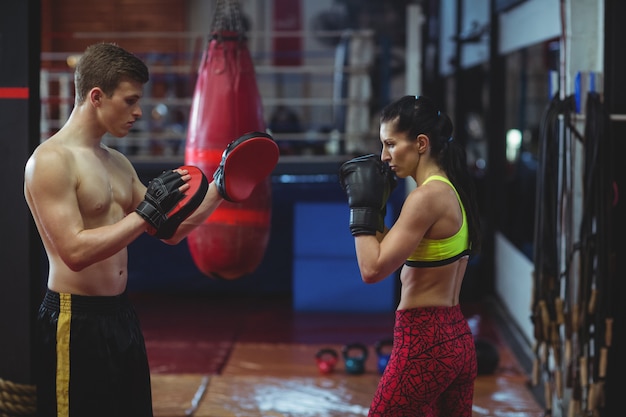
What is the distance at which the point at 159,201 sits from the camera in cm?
233

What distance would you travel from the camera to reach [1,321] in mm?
3297

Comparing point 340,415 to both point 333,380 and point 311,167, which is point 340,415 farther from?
point 311,167

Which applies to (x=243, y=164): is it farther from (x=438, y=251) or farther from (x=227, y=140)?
(x=227, y=140)

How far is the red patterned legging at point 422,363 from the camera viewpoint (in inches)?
94.0

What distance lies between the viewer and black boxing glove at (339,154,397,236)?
7.68 feet

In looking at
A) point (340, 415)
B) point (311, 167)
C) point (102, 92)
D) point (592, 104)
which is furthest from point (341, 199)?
point (102, 92)

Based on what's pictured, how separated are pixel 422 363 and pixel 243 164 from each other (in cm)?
82

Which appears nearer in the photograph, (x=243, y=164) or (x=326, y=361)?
(x=243, y=164)

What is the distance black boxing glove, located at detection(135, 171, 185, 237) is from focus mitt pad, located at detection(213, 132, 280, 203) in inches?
10.1

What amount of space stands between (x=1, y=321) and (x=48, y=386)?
36.6 inches

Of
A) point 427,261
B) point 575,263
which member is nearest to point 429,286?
point 427,261

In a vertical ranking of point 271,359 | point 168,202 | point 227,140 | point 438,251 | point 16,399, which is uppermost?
point 227,140

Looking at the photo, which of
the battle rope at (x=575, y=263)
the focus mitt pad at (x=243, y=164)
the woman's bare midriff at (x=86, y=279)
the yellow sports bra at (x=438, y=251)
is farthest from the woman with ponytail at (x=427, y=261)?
the battle rope at (x=575, y=263)

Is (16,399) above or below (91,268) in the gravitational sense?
below
